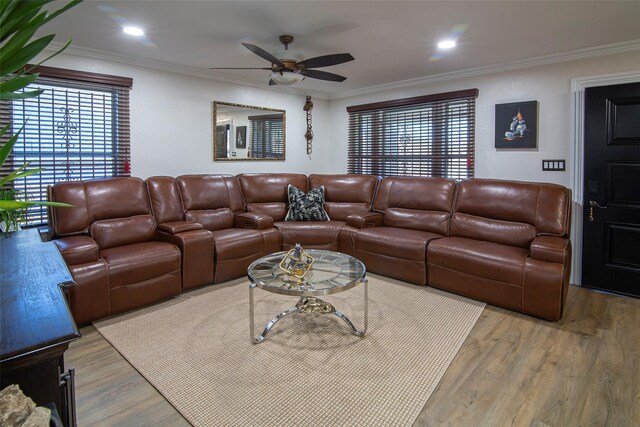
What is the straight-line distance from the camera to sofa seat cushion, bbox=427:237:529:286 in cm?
317

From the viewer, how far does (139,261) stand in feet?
10.4

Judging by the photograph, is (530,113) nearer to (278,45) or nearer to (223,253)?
(278,45)

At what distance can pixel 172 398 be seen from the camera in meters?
2.05

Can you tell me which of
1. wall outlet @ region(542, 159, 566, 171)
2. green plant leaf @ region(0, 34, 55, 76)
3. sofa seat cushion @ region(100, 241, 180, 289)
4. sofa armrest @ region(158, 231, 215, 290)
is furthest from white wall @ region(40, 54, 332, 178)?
green plant leaf @ region(0, 34, 55, 76)

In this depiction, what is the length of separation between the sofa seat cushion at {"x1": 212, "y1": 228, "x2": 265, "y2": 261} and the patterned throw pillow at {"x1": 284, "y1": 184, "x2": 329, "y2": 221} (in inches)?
31.0

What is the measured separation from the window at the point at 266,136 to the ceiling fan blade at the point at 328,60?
2169mm

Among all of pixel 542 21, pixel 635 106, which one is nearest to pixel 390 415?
pixel 542 21

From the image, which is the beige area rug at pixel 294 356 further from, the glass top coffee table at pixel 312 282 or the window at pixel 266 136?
the window at pixel 266 136

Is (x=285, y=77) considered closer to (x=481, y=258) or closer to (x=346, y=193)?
(x=346, y=193)

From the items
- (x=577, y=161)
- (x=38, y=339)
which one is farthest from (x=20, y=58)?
(x=577, y=161)

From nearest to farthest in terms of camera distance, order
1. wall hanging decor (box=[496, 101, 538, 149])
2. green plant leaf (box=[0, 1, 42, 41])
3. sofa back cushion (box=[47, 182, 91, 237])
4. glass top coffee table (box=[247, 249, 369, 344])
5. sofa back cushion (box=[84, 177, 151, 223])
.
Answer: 1. green plant leaf (box=[0, 1, 42, 41])
2. glass top coffee table (box=[247, 249, 369, 344])
3. sofa back cushion (box=[47, 182, 91, 237])
4. sofa back cushion (box=[84, 177, 151, 223])
5. wall hanging decor (box=[496, 101, 538, 149])

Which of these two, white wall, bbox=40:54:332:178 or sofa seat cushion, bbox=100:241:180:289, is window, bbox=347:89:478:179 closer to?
white wall, bbox=40:54:332:178

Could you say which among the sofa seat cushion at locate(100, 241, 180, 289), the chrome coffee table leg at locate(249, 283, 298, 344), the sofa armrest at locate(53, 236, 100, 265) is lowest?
the chrome coffee table leg at locate(249, 283, 298, 344)

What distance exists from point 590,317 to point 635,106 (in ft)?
6.48
